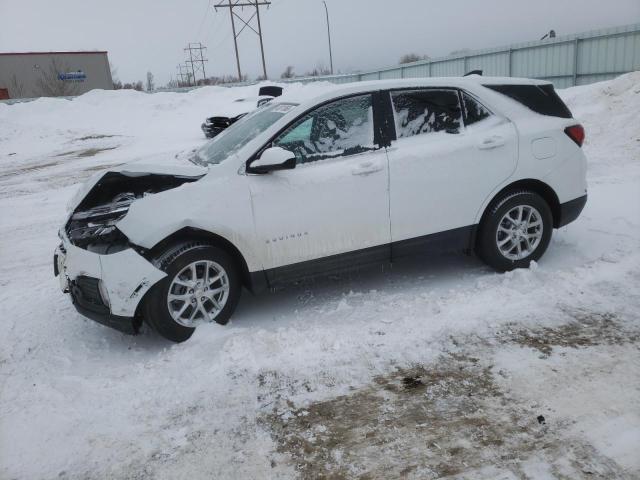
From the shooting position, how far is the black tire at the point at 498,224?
4633mm

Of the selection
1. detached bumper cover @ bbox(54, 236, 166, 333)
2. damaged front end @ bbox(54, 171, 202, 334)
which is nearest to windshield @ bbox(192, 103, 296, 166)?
damaged front end @ bbox(54, 171, 202, 334)

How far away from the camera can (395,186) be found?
14.0 ft

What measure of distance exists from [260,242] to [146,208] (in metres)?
0.87

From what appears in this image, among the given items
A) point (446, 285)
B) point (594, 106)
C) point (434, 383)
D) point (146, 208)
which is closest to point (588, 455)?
point (434, 383)

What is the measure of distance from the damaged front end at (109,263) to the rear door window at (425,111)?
5.78 feet

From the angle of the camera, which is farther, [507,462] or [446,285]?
[446,285]

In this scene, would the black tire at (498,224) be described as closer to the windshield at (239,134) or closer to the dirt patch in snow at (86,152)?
the windshield at (239,134)

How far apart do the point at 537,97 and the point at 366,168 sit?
1971 millimetres

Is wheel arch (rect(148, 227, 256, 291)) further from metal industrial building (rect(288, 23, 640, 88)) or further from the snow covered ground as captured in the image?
metal industrial building (rect(288, 23, 640, 88))

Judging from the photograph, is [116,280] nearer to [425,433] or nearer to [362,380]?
[362,380]

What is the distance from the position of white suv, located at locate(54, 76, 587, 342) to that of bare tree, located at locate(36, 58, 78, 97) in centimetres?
5158

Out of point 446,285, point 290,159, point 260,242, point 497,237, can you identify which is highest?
point 290,159

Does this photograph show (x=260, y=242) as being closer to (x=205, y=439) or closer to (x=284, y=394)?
(x=284, y=394)

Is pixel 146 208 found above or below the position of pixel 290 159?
below
